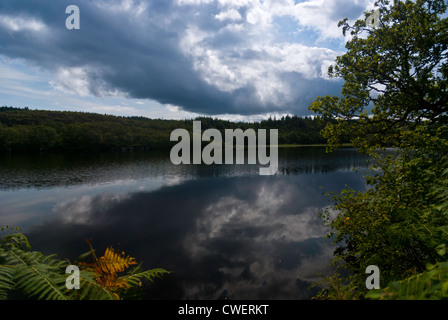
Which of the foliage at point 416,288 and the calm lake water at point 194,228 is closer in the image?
the foliage at point 416,288

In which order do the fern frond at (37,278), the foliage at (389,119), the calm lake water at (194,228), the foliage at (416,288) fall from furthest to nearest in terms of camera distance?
the calm lake water at (194,228) < the foliage at (389,119) < the fern frond at (37,278) < the foliage at (416,288)

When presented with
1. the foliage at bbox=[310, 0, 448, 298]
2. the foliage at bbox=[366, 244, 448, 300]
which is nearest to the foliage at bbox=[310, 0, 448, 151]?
the foliage at bbox=[310, 0, 448, 298]

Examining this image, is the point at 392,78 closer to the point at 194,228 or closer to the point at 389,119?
the point at 389,119

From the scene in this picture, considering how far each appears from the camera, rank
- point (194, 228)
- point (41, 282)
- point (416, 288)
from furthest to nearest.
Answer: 1. point (194, 228)
2. point (41, 282)
3. point (416, 288)

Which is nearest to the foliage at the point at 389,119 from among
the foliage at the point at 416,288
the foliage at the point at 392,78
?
the foliage at the point at 392,78

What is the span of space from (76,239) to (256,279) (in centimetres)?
1746

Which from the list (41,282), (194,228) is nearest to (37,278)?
(41,282)

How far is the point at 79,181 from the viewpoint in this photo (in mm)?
49438

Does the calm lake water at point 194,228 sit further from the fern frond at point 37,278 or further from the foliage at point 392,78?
the fern frond at point 37,278

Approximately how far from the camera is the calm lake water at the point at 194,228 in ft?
51.1

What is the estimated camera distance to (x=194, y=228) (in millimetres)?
25281
